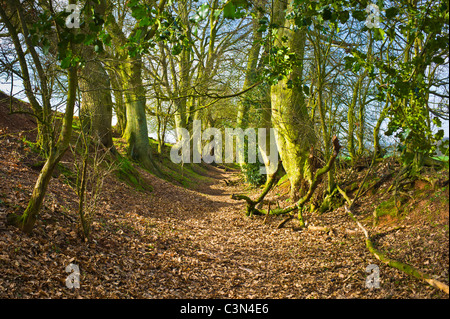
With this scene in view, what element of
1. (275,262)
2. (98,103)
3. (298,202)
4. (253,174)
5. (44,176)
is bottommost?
(275,262)

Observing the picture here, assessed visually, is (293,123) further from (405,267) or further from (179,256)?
(405,267)

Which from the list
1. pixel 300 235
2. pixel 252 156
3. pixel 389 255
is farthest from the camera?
pixel 252 156

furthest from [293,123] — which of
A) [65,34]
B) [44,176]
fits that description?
[65,34]

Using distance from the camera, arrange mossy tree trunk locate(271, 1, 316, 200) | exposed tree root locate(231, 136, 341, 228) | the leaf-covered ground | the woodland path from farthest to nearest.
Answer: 1. mossy tree trunk locate(271, 1, 316, 200)
2. exposed tree root locate(231, 136, 341, 228)
3. the woodland path
4. the leaf-covered ground

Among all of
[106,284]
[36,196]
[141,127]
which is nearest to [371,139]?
[106,284]

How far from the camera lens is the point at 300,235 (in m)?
6.83

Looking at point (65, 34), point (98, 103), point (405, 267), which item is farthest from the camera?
point (98, 103)

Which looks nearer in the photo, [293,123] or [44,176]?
[44,176]

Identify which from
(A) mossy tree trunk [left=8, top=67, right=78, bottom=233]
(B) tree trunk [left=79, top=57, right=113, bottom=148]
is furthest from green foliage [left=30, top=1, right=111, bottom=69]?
(B) tree trunk [left=79, top=57, right=113, bottom=148]

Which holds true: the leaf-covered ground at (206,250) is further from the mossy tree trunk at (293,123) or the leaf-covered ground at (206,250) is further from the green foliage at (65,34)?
the green foliage at (65,34)

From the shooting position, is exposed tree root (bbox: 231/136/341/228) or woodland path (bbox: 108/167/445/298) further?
exposed tree root (bbox: 231/136/341/228)

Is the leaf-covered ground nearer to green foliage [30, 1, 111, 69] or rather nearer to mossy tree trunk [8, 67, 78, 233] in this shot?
mossy tree trunk [8, 67, 78, 233]

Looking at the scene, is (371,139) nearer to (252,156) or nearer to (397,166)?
(397,166)

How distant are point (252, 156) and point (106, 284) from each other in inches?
518
